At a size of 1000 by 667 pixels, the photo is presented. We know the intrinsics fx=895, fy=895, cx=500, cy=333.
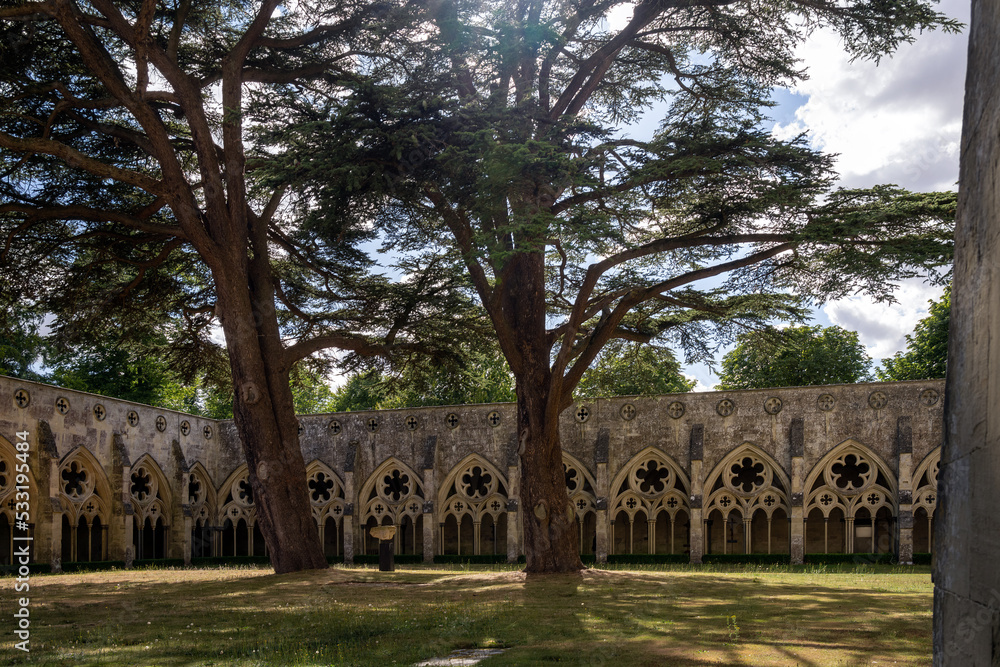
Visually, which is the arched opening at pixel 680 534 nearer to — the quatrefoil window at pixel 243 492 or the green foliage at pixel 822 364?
the green foliage at pixel 822 364

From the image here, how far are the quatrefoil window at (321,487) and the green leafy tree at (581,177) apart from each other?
1144cm

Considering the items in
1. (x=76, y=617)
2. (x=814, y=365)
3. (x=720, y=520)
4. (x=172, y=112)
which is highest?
(x=172, y=112)

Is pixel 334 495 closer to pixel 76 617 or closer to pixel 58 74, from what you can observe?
pixel 58 74

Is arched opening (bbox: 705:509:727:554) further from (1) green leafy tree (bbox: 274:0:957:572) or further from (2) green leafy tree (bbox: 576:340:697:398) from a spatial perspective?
(1) green leafy tree (bbox: 274:0:957:572)

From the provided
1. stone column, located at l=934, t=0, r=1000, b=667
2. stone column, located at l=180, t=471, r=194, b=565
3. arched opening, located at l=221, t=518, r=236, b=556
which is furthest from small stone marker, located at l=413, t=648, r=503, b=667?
arched opening, located at l=221, t=518, r=236, b=556

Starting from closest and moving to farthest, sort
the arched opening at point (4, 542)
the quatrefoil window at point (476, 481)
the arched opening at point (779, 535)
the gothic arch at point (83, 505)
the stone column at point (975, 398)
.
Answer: the stone column at point (975, 398) < the gothic arch at point (83, 505) < the arched opening at point (4, 542) < the quatrefoil window at point (476, 481) < the arched opening at point (779, 535)

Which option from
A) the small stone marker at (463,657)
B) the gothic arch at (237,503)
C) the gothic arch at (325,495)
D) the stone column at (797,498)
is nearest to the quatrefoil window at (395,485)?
the gothic arch at (325,495)

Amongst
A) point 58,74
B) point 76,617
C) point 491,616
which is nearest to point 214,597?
point 76,617

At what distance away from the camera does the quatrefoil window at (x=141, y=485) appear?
68.4ft

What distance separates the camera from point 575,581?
11.0 metres

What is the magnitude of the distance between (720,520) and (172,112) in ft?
53.3

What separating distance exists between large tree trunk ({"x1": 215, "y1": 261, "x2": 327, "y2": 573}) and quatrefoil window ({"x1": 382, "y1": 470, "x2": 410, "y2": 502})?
957 centimetres

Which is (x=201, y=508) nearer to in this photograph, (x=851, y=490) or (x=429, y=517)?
(x=429, y=517)

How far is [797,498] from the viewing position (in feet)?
61.6
